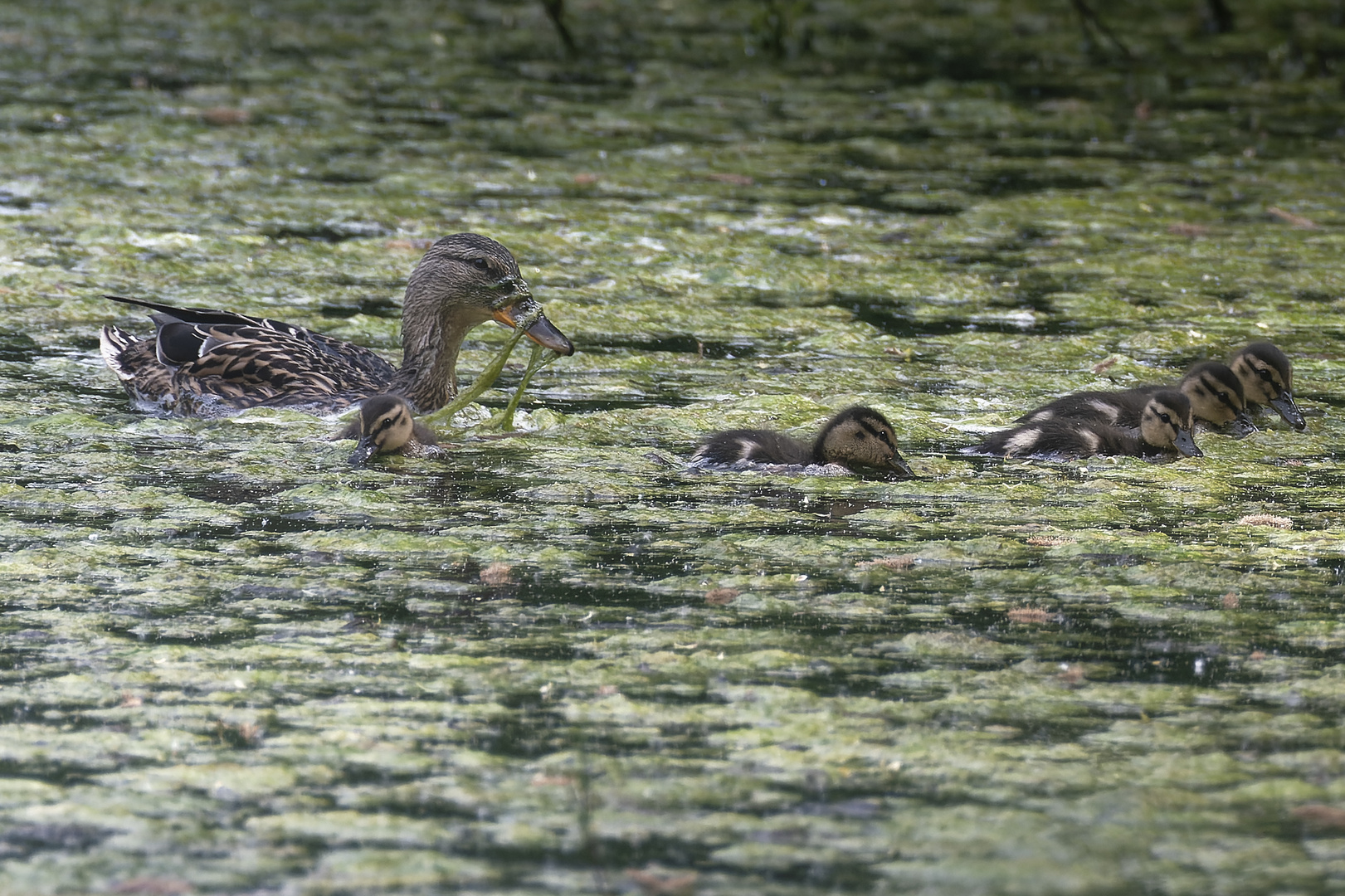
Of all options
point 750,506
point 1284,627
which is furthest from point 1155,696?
point 750,506

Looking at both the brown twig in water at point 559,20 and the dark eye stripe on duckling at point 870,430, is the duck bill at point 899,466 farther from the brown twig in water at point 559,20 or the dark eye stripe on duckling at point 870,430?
the brown twig in water at point 559,20

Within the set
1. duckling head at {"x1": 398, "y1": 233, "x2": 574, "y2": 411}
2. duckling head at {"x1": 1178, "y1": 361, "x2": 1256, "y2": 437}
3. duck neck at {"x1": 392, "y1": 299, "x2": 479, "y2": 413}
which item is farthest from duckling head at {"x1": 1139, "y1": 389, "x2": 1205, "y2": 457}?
duck neck at {"x1": 392, "y1": 299, "x2": 479, "y2": 413}

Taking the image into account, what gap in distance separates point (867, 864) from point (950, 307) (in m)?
5.44

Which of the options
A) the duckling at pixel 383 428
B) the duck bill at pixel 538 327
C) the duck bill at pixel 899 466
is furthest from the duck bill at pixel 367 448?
the duck bill at pixel 899 466

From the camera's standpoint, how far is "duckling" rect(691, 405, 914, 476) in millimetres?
5863

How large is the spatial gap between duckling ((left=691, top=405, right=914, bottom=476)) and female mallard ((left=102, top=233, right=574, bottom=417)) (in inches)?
33.8

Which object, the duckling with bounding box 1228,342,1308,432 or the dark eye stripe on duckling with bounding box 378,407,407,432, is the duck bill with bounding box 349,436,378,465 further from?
the duckling with bounding box 1228,342,1308,432

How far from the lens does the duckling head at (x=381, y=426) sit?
5797mm

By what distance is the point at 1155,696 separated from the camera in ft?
12.9

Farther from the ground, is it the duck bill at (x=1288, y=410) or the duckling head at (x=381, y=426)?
the duck bill at (x=1288, y=410)

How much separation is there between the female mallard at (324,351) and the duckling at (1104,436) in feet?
5.39

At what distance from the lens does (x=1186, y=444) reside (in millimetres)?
6289

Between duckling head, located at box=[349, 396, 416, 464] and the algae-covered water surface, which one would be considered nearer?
the algae-covered water surface

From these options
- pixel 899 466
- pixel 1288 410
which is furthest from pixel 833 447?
pixel 1288 410
